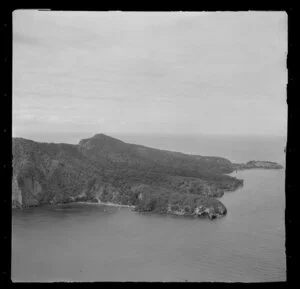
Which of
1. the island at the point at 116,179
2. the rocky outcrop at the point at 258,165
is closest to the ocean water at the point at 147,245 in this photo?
the island at the point at 116,179

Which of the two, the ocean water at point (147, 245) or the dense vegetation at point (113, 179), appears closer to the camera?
the ocean water at point (147, 245)

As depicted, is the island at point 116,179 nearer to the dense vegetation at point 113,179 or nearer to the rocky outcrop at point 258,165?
the dense vegetation at point 113,179

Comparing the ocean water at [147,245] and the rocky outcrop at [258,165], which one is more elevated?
the rocky outcrop at [258,165]

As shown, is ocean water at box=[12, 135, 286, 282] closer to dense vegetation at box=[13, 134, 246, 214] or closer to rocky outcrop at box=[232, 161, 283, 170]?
dense vegetation at box=[13, 134, 246, 214]

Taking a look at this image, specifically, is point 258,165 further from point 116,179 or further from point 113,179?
point 113,179

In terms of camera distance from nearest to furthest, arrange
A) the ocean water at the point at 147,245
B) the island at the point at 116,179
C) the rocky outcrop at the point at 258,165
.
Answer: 1. the ocean water at the point at 147,245
2. the island at the point at 116,179
3. the rocky outcrop at the point at 258,165

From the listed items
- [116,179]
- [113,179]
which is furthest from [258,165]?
[113,179]
